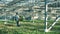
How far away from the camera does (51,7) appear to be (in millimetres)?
10750

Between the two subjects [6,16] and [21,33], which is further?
[6,16]

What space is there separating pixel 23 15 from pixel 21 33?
3221 mm

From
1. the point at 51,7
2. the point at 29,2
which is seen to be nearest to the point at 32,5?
the point at 29,2

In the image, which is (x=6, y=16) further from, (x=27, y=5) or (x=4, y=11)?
(x=27, y=5)

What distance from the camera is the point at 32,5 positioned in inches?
429

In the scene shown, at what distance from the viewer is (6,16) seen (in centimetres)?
1151

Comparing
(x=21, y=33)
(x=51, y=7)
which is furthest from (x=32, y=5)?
(x=21, y=33)

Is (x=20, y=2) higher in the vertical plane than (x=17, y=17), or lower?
higher

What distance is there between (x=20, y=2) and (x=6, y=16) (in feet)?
3.80

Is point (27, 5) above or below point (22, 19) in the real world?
above

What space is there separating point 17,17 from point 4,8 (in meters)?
0.87

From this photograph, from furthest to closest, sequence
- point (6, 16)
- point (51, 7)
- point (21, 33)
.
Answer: point (6, 16)
point (51, 7)
point (21, 33)

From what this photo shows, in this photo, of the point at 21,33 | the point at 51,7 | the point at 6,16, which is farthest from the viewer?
the point at 6,16

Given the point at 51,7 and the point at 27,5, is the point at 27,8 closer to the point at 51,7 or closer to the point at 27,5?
the point at 27,5
